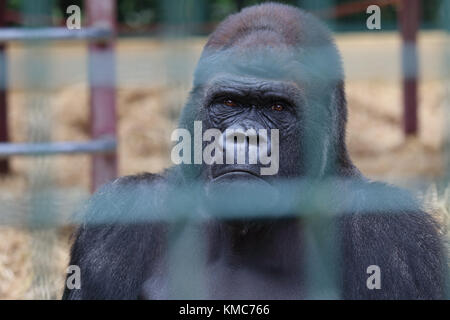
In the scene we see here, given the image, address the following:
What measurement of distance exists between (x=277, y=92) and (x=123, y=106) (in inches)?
306

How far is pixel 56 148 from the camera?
4215 millimetres

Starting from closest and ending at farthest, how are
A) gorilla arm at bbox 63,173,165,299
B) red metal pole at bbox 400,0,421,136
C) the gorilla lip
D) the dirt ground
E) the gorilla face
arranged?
the gorilla lip
the gorilla face
gorilla arm at bbox 63,173,165,299
the dirt ground
red metal pole at bbox 400,0,421,136

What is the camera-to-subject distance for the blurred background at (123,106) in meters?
3.22

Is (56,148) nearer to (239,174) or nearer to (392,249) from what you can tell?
(239,174)

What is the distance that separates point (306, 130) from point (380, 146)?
21.3ft

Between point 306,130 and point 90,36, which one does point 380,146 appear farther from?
point 306,130

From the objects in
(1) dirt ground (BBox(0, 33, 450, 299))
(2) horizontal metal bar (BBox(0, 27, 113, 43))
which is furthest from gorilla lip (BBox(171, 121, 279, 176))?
(1) dirt ground (BBox(0, 33, 450, 299))

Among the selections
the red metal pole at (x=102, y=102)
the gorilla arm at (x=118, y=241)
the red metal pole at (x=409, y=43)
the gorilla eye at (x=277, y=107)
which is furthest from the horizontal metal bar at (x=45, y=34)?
the red metal pole at (x=409, y=43)

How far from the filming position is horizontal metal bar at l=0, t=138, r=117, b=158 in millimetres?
3988

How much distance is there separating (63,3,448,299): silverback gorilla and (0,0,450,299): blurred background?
0.65 feet

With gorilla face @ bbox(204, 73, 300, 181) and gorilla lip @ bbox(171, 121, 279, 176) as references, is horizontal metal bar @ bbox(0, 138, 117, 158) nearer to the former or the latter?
gorilla lip @ bbox(171, 121, 279, 176)

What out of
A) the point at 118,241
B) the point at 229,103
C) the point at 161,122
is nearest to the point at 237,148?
the point at 229,103

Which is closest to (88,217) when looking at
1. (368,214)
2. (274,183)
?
(274,183)
